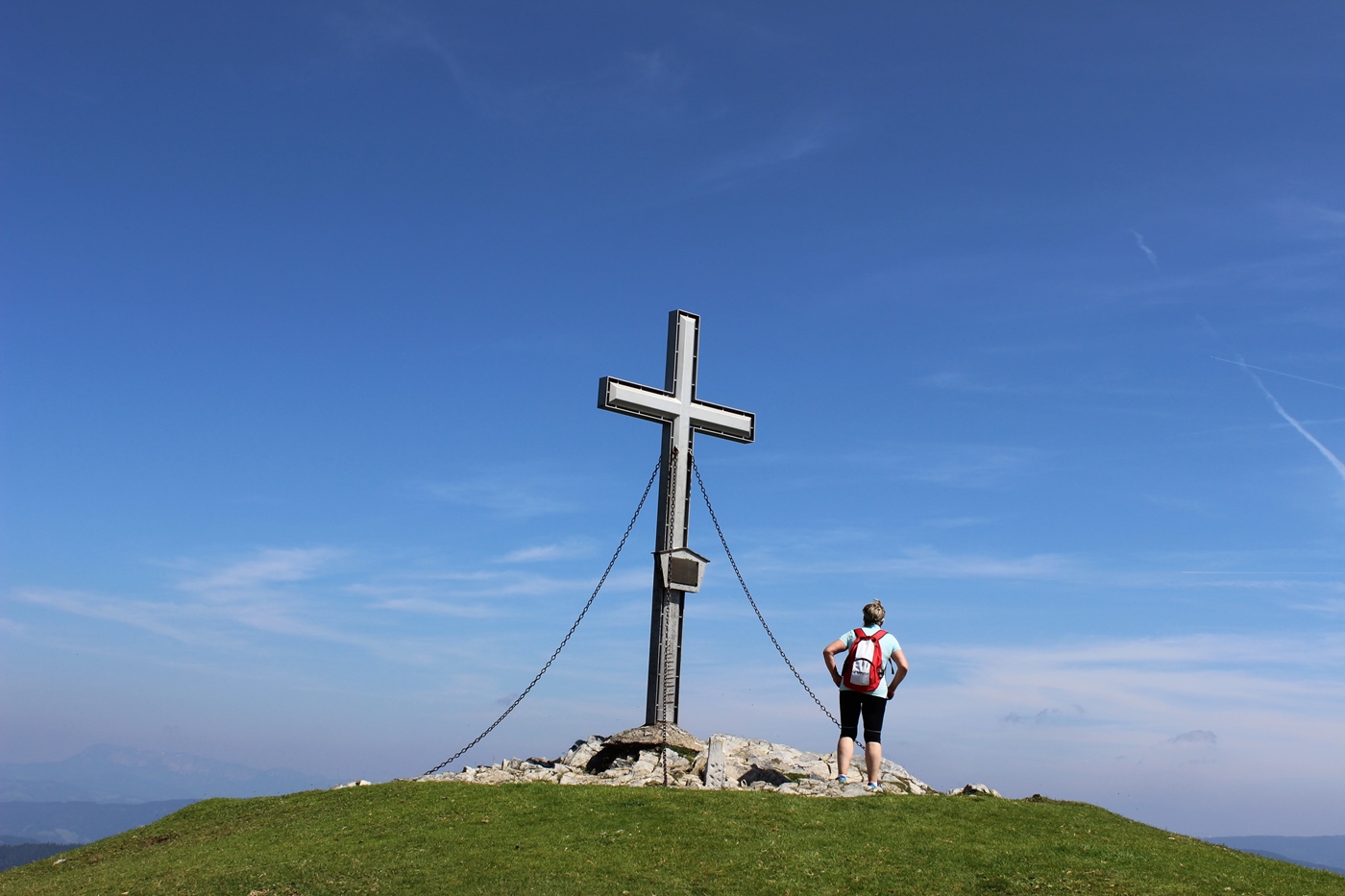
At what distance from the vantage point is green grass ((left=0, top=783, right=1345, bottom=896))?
1275 centimetres

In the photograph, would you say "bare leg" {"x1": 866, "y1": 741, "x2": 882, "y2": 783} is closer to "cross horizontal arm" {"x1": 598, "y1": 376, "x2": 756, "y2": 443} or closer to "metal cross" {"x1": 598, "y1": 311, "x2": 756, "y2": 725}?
"metal cross" {"x1": 598, "y1": 311, "x2": 756, "y2": 725}

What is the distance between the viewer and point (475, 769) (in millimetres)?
22172

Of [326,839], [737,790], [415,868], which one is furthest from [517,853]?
[737,790]

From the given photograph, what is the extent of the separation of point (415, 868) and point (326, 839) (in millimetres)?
2524

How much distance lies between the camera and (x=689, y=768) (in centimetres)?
2044

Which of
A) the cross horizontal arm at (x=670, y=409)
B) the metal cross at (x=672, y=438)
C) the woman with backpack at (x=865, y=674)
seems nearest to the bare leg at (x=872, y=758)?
the woman with backpack at (x=865, y=674)

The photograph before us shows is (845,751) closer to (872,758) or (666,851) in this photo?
(872,758)

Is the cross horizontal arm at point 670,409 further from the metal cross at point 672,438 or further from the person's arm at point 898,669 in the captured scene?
the person's arm at point 898,669

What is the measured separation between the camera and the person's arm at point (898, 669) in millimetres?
16562

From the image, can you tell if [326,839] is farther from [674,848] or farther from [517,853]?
[674,848]

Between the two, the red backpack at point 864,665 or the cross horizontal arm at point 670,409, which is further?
the cross horizontal arm at point 670,409

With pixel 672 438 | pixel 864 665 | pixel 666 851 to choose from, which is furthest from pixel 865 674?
pixel 672 438

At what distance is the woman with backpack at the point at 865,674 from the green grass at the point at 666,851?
3.20 ft

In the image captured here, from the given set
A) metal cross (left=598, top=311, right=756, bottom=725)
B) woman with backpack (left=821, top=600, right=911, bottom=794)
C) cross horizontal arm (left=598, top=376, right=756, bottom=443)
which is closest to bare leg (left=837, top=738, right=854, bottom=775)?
woman with backpack (left=821, top=600, right=911, bottom=794)
